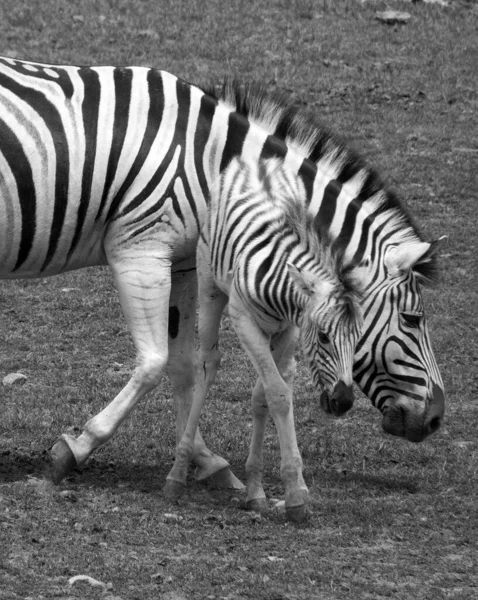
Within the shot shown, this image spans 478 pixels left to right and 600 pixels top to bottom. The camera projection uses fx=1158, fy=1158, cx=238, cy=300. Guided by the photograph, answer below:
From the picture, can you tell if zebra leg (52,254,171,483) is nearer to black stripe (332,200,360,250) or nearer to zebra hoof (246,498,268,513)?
zebra hoof (246,498,268,513)

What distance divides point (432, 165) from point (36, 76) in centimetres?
854

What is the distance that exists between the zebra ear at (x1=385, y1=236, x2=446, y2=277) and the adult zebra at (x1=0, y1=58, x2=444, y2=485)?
0.06 feet

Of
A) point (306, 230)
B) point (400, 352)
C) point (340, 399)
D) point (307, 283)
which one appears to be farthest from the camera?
point (400, 352)

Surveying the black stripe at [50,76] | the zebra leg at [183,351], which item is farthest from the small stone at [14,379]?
the black stripe at [50,76]

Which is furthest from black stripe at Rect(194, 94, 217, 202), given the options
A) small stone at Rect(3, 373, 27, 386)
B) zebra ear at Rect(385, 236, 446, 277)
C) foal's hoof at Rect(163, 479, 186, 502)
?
small stone at Rect(3, 373, 27, 386)

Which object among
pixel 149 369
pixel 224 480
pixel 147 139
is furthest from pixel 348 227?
pixel 224 480

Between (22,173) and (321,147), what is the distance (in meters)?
1.86

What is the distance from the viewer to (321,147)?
727 cm

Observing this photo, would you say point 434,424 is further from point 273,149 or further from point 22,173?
point 22,173

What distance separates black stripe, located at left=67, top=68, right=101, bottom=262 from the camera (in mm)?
7156

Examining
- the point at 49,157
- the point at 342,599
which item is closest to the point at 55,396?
the point at 49,157

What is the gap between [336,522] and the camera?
6766 millimetres

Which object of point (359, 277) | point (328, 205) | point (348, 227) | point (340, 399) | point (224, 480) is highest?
point (328, 205)

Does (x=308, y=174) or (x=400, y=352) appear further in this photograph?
(x=308, y=174)
